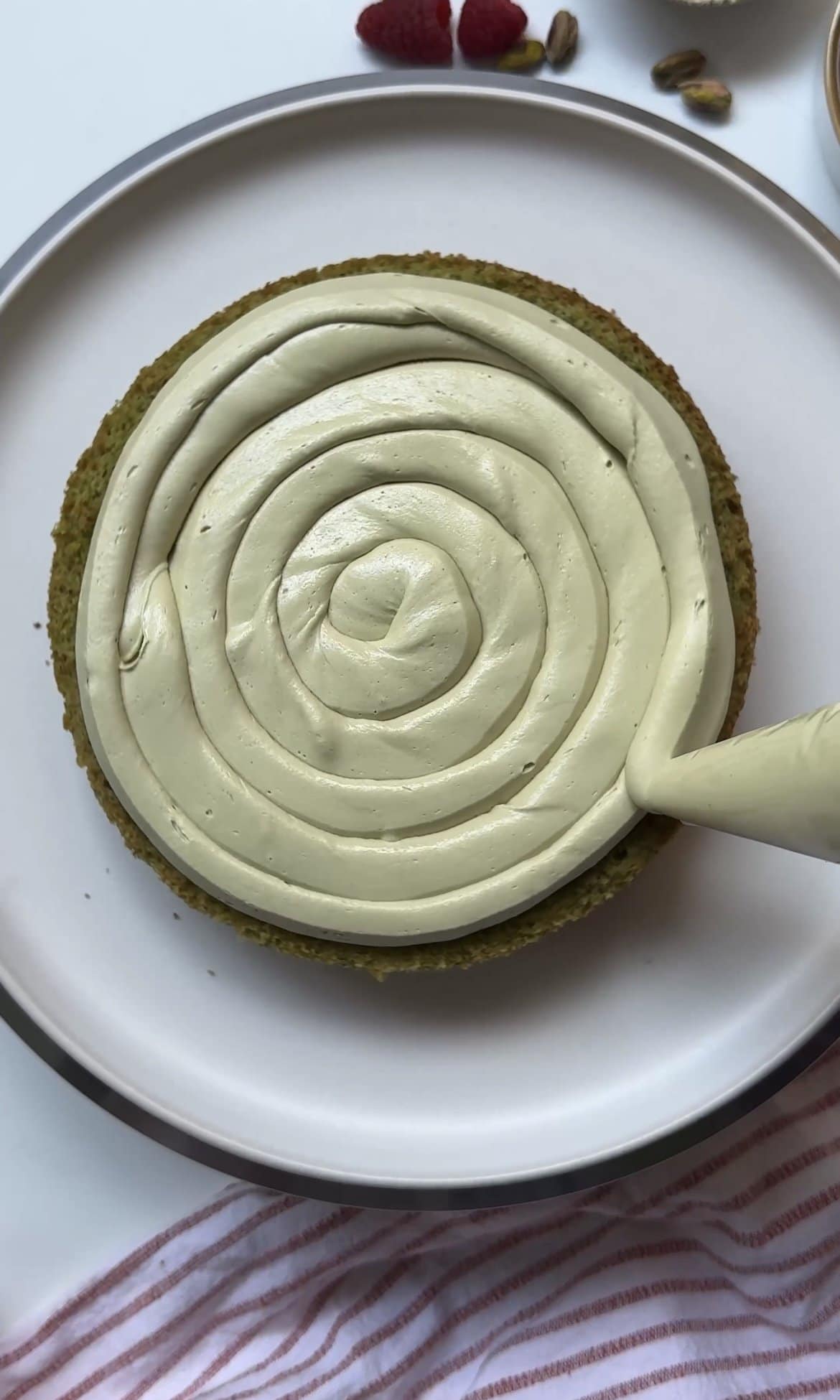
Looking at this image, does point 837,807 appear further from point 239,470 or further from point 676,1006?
point 239,470

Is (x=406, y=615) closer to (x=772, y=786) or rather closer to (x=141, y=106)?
(x=772, y=786)

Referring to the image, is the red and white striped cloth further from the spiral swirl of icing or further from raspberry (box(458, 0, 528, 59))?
raspberry (box(458, 0, 528, 59))

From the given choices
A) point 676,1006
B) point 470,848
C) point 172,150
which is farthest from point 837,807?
point 172,150

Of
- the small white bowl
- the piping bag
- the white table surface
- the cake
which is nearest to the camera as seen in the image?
the piping bag

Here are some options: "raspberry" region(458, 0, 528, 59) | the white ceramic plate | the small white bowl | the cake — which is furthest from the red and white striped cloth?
"raspberry" region(458, 0, 528, 59)

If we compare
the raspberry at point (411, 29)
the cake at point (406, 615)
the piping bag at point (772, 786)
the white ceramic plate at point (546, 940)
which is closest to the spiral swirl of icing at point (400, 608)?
the cake at point (406, 615)

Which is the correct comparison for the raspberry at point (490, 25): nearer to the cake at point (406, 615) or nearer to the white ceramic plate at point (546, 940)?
the white ceramic plate at point (546, 940)
